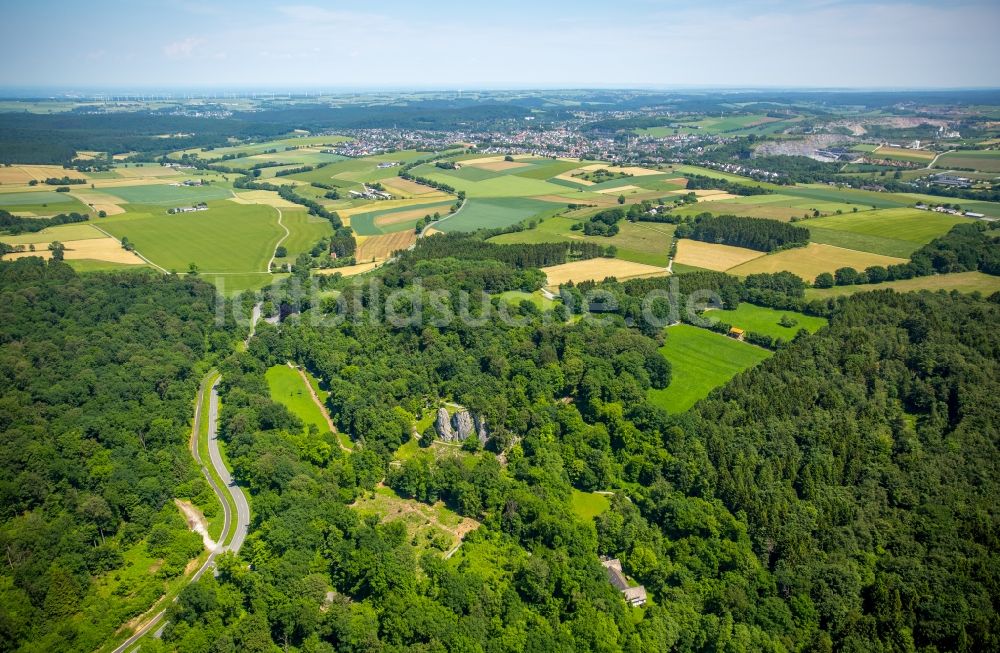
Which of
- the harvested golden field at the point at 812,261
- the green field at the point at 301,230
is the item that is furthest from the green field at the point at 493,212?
the harvested golden field at the point at 812,261

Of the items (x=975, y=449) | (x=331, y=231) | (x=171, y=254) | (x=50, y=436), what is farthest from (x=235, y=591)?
(x=331, y=231)

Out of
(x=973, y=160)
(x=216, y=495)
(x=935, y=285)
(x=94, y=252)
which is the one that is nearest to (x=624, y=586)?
(x=216, y=495)

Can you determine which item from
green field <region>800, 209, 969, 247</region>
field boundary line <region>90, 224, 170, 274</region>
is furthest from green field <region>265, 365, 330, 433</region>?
green field <region>800, 209, 969, 247</region>

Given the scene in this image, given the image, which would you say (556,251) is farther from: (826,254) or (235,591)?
(235,591)

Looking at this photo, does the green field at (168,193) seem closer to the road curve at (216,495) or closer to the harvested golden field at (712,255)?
the road curve at (216,495)

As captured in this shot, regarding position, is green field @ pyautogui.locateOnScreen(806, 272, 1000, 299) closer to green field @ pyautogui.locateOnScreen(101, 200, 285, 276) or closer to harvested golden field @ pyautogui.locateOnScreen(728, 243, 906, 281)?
harvested golden field @ pyautogui.locateOnScreen(728, 243, 906, 281)
